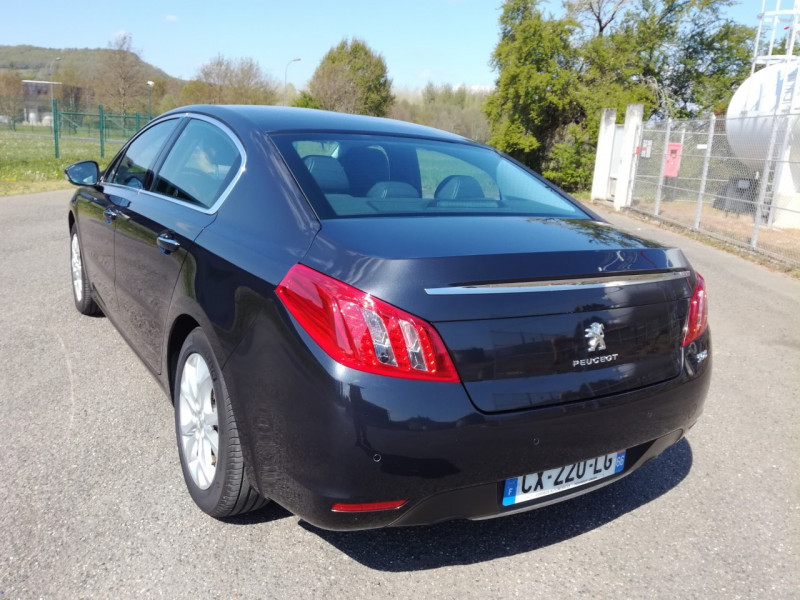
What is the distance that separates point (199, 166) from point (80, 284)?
2.59m

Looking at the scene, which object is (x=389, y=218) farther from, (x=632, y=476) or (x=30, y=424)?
(x=30, y=424)

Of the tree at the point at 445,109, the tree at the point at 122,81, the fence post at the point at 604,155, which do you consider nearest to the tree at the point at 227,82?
the tree at the point at 122,81

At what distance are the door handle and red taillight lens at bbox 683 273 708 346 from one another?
79.5 inches

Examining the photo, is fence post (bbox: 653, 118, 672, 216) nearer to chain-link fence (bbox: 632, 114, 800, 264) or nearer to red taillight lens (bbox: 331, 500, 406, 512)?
chain-link fence (bbox: 632, 114, 800, 264)

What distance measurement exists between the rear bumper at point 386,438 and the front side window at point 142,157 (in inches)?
74.9

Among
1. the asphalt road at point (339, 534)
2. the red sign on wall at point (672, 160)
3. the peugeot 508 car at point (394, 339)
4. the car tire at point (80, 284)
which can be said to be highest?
the red sign on wall at point (672, 160)

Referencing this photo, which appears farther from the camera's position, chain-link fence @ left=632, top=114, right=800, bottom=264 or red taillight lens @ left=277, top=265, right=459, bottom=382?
chain-link fence @ left=632, top=114, right=800, bottom=264

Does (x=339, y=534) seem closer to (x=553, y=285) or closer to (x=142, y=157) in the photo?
(x=553, y=285)

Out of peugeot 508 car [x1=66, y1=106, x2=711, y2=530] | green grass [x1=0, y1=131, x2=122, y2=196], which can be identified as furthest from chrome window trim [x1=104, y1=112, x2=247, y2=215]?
green grass [x1=0, y1=131, x2=122, y2=196]

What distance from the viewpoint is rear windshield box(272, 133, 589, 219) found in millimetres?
2641

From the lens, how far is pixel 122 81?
1807 inches

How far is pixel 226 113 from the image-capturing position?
10.5 ft

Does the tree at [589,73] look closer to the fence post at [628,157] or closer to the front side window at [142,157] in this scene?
the fence post at [628,157]

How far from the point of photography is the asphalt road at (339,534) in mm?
2363
